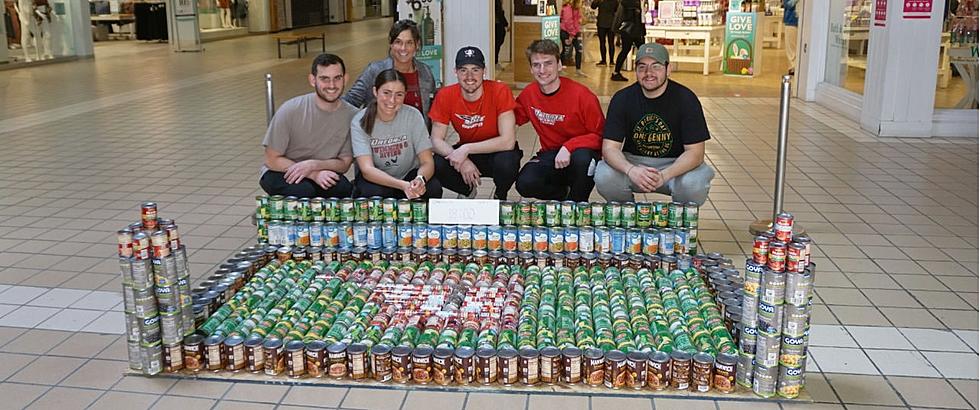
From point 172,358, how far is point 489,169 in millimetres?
2157

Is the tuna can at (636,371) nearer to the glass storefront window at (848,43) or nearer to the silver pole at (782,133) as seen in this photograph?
the silver pole at (782,133)

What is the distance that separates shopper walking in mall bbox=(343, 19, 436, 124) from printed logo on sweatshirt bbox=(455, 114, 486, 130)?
36cm

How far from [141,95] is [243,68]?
148 inches

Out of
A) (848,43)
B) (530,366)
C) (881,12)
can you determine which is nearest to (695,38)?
(848,43)

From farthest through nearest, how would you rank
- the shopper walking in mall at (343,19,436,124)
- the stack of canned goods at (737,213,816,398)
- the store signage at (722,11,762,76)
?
the store signage at (722,11,762,76) < the shopper walking in mall at (343,19,436,124) < the stack of canned goods at (737,213,816,398)

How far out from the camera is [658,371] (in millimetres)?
2918

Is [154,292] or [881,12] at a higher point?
[881,12]

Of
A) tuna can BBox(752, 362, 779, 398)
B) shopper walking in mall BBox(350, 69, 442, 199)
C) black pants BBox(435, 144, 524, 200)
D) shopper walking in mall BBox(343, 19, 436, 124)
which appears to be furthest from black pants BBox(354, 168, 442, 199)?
tuna can BBox(752, 362, 779, 398)

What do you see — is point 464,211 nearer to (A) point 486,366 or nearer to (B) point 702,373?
(A) point 486,366

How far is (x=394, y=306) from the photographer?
11.3 ft

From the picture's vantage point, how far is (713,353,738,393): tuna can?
2.92 m

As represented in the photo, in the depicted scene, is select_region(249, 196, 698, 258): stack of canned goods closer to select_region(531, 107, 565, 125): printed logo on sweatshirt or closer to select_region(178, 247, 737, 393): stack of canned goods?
select_region(178, 247, 737, 393): stack of canned goods

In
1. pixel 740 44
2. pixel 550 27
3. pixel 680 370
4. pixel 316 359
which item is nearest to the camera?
pixel 680 370

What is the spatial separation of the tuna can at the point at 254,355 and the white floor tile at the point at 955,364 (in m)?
2.43
